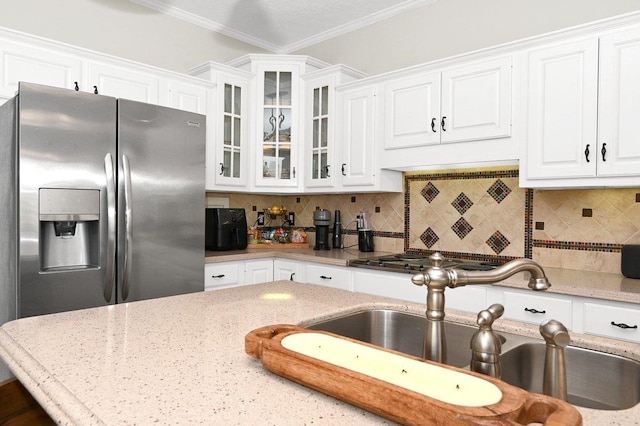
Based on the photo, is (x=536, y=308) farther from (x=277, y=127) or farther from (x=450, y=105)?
(x=277, y=127)

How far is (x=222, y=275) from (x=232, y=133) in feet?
3.77

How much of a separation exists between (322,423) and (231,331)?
1.79 ft

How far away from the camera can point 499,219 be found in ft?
9.67

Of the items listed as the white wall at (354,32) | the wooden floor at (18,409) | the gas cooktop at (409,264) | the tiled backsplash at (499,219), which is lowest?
the wooden floor at (18,409)

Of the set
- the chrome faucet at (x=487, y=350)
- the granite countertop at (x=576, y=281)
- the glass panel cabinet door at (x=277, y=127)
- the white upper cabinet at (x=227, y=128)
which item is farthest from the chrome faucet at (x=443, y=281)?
the glass panel cabinet door at (x=277, y=127)

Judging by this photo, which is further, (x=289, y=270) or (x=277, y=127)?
(x=277, y=127)

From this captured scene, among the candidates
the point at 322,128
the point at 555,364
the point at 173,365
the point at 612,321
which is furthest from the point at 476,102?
the point at 173,365

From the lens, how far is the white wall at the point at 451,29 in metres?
2.79

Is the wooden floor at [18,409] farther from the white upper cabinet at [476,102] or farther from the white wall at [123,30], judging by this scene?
the white wall at [123,30]

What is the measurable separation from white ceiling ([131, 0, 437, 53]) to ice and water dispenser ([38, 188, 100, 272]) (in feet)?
6.54

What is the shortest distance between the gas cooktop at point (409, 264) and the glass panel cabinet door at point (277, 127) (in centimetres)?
112

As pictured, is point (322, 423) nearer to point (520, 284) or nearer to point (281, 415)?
point (281, 415)

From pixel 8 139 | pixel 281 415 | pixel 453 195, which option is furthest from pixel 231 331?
pixel 453 195

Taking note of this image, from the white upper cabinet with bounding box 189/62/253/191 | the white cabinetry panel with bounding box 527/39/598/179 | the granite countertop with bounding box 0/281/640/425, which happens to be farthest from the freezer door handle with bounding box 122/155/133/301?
the white cabinetry panel with bounding box 527/39/598/179
